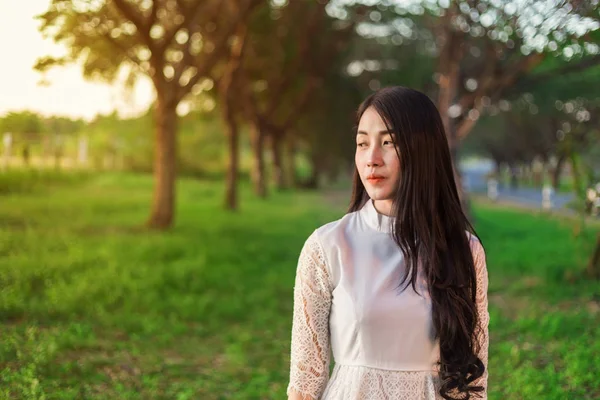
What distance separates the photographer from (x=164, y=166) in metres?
15.9

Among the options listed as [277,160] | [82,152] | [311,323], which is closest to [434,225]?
[311,323]

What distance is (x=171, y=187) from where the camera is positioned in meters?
16.0

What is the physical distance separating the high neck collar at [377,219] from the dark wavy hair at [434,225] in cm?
3

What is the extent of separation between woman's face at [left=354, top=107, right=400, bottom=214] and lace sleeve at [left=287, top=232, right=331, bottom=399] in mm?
238

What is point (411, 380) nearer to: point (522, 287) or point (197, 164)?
point (522, 287)

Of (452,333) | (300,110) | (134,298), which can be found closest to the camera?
(452,333)

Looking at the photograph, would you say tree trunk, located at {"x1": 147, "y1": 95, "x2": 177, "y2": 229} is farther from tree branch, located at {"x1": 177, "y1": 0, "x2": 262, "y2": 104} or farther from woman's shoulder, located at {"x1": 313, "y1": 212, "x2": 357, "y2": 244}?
woman's shoulder, located at {"x1": 313, "y1": 212, "x2": 357, "y2": 244}

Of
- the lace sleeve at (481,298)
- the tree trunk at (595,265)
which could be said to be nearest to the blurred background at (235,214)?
the tree trunk at (595,265)

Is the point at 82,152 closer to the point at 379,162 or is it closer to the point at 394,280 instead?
the point at 379,162

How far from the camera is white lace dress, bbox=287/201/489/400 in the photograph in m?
2.28

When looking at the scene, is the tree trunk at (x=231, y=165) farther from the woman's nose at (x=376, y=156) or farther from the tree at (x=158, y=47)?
the woman's nose at (x=376, y=156)

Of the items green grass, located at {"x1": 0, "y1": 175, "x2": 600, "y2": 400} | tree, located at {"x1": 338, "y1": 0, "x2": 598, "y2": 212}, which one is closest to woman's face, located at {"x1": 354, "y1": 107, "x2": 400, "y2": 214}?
green grass, located at {"x1": 0, "y1": 175, "x2": 600, "y2": 400}

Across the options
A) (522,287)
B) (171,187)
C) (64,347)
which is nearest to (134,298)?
(64,347)

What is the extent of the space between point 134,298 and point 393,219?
290 inches
